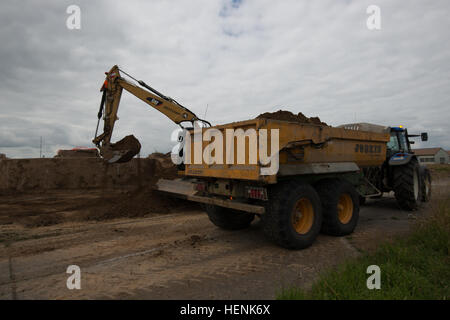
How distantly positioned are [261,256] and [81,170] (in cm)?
676

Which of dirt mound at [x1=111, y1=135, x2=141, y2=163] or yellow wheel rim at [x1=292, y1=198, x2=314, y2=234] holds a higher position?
dirt mound at [x1=111, y1=135, x2=141, y2=163]

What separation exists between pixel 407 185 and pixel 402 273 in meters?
5.40

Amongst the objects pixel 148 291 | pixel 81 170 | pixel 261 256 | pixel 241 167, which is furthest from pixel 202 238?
pixel 81 170

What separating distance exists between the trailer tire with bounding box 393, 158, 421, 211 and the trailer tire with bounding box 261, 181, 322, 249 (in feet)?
14.4

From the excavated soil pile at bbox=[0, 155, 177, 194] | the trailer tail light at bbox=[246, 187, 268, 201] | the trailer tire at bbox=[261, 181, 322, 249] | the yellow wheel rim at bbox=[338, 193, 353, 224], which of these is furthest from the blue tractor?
the excavated soil pile at bbox=[0, 155, 177, 194]

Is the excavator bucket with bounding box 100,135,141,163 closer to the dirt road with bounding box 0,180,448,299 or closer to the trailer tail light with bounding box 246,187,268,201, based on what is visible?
the dirt road with bounding box 0,180,448,299

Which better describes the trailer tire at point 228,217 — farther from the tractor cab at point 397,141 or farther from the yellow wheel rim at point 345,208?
the tractor cab at point 397,141

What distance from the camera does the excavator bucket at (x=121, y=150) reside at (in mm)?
8102

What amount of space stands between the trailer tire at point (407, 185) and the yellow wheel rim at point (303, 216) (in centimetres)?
459

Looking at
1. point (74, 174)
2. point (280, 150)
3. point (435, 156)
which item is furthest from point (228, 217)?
point (435, 156)

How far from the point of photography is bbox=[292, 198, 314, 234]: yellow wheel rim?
4762 mm

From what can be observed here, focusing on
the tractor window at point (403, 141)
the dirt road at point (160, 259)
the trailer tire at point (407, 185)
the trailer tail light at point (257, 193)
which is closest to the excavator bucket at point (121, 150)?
the dirt road at point (160, 259)

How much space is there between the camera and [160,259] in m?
4.24

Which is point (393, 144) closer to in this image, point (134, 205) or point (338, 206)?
point (338, 206)
